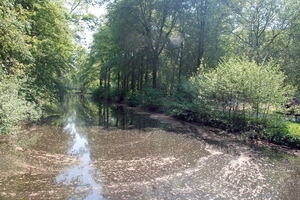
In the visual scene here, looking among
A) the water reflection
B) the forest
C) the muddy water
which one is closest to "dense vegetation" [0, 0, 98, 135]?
the forest

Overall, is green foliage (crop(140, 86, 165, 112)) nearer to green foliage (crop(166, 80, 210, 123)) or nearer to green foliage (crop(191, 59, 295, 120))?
green foliage (crop(166, 80, 210, 123))

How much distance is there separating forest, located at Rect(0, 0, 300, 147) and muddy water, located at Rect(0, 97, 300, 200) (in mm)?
1440

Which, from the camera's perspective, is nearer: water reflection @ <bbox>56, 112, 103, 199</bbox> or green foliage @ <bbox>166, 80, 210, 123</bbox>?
water reflection @ <bbox>56, 112, 103, 199</bbox>

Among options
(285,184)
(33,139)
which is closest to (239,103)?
(285,184)

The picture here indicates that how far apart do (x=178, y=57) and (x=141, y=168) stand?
21.2 meters

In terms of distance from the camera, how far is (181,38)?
25.4m

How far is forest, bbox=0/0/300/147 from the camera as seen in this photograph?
10.5 meters

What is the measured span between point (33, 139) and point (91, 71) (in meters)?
33.8

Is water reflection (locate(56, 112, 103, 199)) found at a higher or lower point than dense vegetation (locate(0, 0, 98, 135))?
lower

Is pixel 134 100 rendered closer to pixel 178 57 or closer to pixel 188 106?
pixel 178 57

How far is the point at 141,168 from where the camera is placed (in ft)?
24.2

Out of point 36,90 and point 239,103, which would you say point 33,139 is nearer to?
point 36,90

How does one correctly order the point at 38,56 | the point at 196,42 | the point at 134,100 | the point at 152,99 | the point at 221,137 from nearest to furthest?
the point at 221,137 → the point at 38,56 → the point at 152,99 → the point at 196,42 → the point at 134,100

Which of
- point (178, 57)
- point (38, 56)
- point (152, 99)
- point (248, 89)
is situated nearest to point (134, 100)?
point (152, 99)
